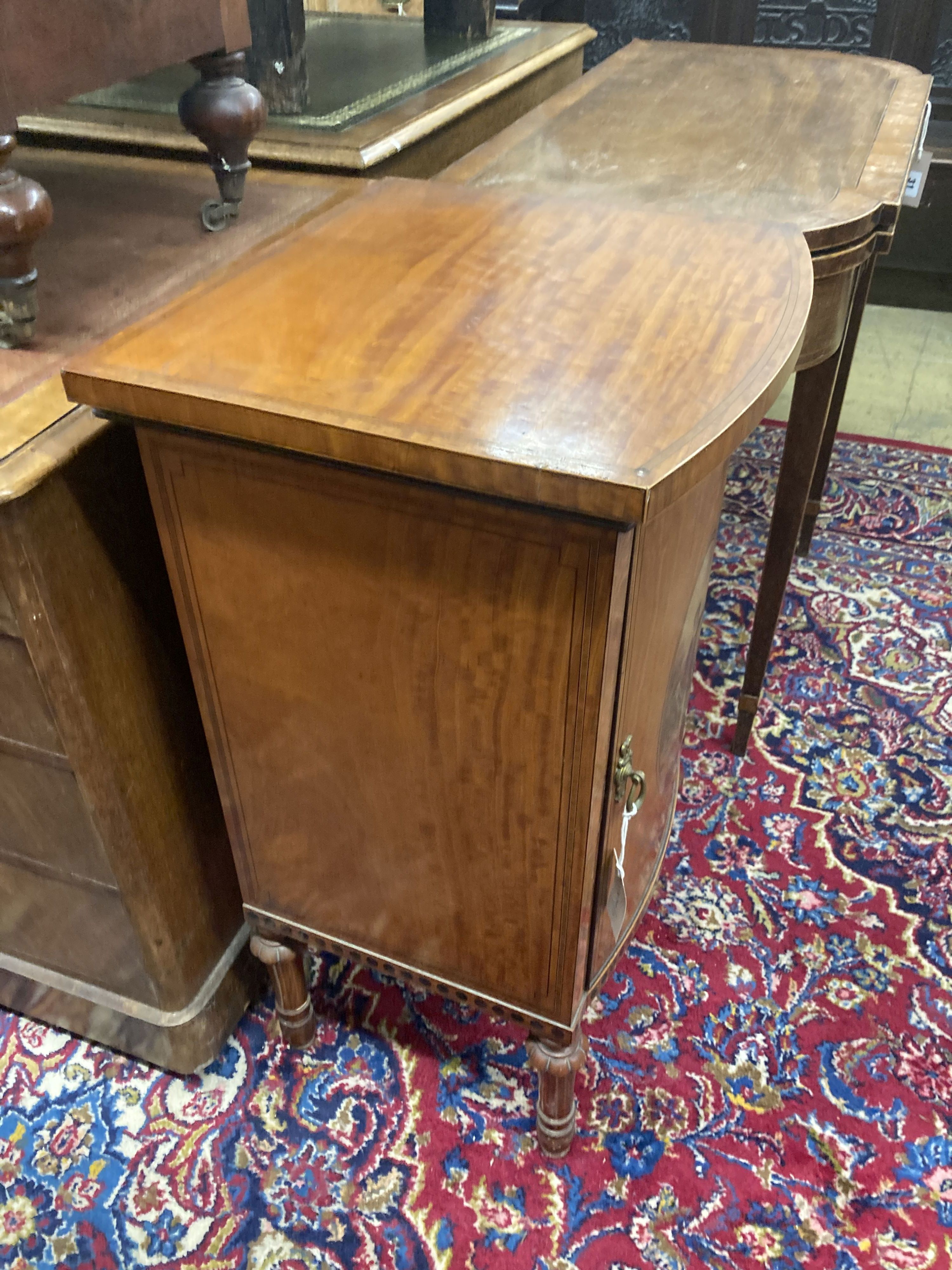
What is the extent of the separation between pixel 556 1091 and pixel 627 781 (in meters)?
0.37

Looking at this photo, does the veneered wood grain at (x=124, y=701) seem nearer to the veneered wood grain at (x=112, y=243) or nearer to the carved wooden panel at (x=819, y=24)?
the veneered wood grain at (x=112, y=243)

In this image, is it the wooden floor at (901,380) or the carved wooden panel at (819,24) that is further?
the carved wooden panel at (819,24)

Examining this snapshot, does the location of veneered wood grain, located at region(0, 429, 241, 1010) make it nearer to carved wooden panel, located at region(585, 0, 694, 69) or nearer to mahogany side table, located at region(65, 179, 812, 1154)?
mahogany side table, located at region(65, 179, 812, 1154)

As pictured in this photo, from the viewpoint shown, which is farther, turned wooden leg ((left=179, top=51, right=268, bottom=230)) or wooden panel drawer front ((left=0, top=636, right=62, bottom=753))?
Answer: turned wooden leg ((left=179, top=51, right=268, bottom=230))

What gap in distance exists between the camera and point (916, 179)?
1.13 meters

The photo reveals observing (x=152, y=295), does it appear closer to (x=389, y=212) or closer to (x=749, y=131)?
(x=389, y=212)

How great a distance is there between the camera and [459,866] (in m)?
0.79

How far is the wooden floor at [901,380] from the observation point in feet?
7.29

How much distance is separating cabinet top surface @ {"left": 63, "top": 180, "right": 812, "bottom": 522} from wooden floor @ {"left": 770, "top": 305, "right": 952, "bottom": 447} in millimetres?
1579

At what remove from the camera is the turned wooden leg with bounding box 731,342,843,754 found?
1.09 meters

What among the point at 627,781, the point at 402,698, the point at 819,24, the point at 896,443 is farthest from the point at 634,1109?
the point at 819,24

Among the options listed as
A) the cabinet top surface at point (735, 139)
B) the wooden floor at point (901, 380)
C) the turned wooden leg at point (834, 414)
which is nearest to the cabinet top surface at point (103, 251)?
the cabinet top surface at point (735, 139)

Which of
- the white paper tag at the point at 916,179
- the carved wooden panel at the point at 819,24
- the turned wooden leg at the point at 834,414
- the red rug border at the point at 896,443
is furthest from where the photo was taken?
the carved wooden panel at the point at 819,24

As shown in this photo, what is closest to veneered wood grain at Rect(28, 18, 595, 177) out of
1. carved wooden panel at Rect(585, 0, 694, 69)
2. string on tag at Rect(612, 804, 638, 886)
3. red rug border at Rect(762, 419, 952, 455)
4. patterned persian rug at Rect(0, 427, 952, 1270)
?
string on tag at Rect(612, 804, 638, 886)
